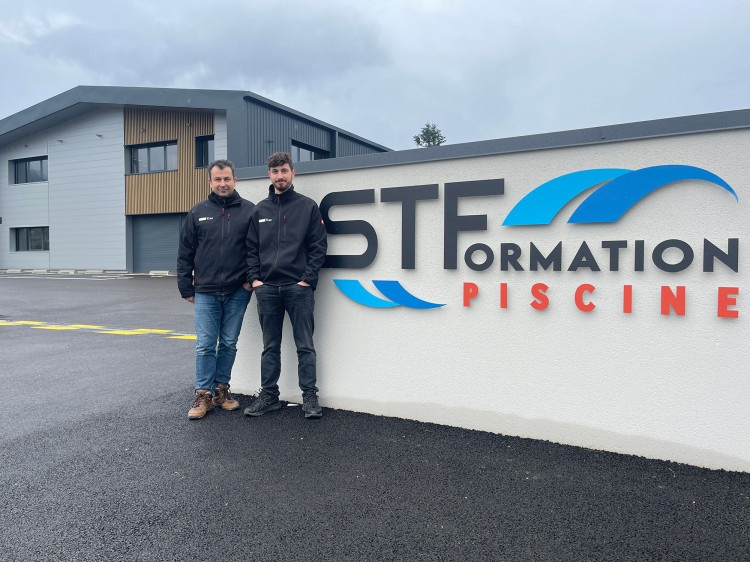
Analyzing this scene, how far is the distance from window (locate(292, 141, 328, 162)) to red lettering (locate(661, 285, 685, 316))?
70.9ft

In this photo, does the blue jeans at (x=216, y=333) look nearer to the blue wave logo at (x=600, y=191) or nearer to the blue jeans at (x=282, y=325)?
the blue jeans at (x=282, y=325)

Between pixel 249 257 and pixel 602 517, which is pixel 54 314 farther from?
pixel 602 517

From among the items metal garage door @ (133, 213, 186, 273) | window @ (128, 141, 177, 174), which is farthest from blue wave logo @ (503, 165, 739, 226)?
window @ (128, 141, 177, 174)

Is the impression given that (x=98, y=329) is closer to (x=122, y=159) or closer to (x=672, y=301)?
(x=672, y=301)

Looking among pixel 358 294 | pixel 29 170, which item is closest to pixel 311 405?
pixel 358 294

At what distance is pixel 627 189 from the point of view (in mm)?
3182

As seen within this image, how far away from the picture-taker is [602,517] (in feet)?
8.22

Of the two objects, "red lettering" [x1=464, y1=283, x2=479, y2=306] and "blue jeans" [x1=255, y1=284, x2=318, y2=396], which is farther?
"blue jeans" [x1=255, y1=284, x2=318, y2=396]

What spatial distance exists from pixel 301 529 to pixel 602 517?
4.78 ft

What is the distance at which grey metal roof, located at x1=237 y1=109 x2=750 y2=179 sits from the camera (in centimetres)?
292

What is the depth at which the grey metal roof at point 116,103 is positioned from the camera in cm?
2077

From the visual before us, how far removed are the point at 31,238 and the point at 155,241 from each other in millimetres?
8878

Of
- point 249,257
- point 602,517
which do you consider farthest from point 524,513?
point 249,257

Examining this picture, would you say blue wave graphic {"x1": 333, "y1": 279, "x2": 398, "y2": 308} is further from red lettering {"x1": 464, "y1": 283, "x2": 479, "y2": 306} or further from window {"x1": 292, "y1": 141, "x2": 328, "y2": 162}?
window {"x1": 292, "y1": 141, "x2": 328, "y2": 162}
